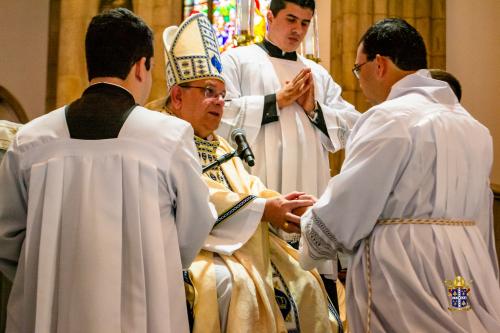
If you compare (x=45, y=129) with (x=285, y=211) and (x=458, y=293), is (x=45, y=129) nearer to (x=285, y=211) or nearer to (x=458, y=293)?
(x=285, y=211)

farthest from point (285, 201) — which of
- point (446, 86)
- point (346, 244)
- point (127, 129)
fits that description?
point (127, 129)

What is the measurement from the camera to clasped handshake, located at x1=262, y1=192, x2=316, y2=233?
3635mm

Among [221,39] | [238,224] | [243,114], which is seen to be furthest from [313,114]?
[221,39]

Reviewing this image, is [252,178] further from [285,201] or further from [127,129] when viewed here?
[127,129]

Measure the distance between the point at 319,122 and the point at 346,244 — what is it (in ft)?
5.68

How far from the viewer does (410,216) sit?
2.88 meters

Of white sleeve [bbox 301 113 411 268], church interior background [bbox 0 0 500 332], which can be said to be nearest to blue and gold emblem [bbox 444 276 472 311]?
white sleeve [bbox 301 113 411 268]

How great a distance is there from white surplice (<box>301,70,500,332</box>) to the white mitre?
117 centimetres

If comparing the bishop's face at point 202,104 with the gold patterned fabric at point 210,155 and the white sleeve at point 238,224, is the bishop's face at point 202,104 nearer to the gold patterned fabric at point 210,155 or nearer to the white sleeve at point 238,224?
the gold patterned fabric at point 210,155

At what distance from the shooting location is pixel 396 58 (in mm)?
3182

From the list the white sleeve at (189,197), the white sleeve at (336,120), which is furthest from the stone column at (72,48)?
the white sleeve at (189,197)

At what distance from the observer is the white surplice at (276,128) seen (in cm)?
449

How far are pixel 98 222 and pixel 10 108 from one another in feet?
18.1

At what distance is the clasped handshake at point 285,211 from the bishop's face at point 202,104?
1.80 feet
